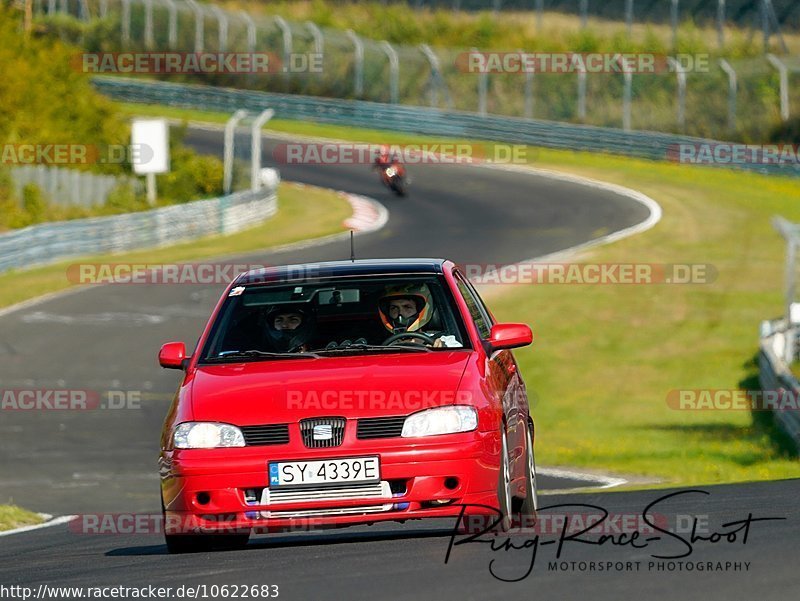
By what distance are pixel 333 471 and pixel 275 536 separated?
235 cm

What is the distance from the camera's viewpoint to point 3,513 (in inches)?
463

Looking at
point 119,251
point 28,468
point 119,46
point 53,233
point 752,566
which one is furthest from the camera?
point 119,46

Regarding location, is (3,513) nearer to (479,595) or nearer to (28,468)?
(28,468)

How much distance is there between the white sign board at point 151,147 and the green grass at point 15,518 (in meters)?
28.8

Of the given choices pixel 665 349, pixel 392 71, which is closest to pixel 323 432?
pixel 665 349

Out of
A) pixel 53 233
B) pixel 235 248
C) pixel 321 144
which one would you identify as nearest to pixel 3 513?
pixel 53 233

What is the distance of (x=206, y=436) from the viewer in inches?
301

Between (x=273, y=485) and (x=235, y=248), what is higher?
(x=273, y=485)

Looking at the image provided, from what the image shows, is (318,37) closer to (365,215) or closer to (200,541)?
(365,215)

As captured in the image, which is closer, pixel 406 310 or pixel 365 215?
pixel 406 310

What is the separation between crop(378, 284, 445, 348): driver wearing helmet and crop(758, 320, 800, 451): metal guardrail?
7558mm

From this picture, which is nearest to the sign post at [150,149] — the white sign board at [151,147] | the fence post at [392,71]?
the white sign board at [151,147]

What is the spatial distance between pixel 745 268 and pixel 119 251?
13191mm

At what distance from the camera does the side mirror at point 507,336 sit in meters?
8.51
